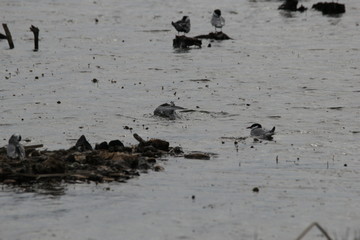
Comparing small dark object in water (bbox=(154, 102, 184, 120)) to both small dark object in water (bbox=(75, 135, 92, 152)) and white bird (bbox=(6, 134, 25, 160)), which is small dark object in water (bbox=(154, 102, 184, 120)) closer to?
small dark object in water (bbox=(75, 135, 92, 152))

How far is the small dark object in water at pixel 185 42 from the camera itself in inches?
1448

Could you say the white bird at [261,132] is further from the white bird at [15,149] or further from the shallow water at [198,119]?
the white bird at [15,149]

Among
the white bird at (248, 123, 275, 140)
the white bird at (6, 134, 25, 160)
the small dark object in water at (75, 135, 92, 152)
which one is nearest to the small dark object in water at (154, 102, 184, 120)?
the white bird at (248, 123, 275, 140)

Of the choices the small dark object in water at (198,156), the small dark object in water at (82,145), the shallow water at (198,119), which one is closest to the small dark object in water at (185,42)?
A: the shallow water at (198,119)

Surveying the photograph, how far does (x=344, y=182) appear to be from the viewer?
1603 cm

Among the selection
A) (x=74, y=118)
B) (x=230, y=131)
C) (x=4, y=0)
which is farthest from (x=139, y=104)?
(x=4, y=0)

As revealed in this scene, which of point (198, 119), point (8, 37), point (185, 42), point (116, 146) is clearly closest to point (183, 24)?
point (185, 42)

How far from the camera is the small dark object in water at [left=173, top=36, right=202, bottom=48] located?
36781 millimetres

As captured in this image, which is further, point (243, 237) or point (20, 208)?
point (20, 208)

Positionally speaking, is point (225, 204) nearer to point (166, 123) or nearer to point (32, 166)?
point (32, 166)

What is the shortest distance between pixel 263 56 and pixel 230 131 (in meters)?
14.1

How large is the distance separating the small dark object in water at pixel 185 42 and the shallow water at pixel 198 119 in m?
0.44

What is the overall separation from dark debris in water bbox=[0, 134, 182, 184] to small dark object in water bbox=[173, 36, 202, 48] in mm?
18956

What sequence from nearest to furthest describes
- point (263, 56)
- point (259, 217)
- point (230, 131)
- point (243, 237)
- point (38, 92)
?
1. point (243, 237)
2. point (259, 217)
3. point (230, 131)
4. point (38, 92)
5. point (263, 56)
